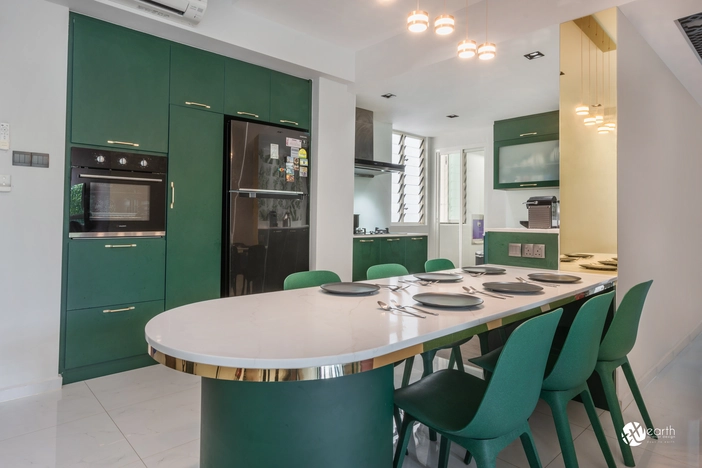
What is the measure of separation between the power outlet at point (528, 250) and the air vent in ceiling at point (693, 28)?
6.00 ft

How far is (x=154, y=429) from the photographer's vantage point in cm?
207

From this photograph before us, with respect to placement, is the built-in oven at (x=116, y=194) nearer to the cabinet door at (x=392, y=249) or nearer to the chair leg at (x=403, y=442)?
the chair leg at (x=403, y=442)

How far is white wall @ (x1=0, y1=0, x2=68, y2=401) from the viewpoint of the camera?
242 cm

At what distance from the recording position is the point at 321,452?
1.04 m

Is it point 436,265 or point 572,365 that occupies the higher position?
point 436,265

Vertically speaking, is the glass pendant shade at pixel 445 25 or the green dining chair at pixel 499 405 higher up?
the glass pendant shade at pixel 445 25

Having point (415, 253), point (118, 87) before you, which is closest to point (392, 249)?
point (415, 253)

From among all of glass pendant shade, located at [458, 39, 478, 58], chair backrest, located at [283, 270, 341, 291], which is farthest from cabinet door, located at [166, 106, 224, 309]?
glass pendant shade, located at [458, 39, 478, 58]

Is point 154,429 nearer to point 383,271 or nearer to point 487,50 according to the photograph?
point 383,271

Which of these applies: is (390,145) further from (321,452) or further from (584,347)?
(321,452)

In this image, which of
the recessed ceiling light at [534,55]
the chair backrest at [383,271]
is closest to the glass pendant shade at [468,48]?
the chair backrest at [383,271]

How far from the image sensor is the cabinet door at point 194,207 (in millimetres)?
3133

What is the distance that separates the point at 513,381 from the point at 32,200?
2878mm

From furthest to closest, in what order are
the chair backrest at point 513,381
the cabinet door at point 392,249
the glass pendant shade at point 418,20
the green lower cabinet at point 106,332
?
the cabinet door at point 392,249 < the green lower cabinet at point 106,332 < the glass pendant shade at point 418,20 < the chair backrest at point 513,381
